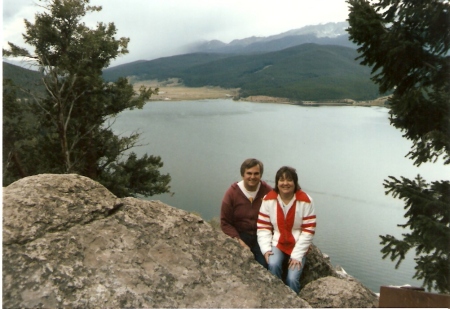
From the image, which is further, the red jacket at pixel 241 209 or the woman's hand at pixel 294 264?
the red jacket at pixel 241 209

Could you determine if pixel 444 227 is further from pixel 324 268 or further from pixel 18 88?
pixel 18 88

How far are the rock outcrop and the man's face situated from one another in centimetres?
80

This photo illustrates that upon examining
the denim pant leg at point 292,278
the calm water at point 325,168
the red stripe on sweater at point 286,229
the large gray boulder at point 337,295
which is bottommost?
the calm water at point 325,168

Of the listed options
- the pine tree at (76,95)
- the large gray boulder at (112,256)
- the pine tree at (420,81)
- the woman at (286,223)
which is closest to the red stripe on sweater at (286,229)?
the woman at (286,223)

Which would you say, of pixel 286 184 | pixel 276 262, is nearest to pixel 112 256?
pixel 276 262

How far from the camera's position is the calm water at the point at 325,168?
928 inches

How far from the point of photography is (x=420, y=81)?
6.29m

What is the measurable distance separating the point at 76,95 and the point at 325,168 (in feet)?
88.6

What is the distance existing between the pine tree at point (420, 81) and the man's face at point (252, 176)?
3323mm

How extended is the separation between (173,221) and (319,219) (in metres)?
25.8

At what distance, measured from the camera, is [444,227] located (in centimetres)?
584

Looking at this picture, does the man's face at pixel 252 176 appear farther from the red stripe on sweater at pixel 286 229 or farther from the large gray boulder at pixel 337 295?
the large gray boulder at pixel 337 295

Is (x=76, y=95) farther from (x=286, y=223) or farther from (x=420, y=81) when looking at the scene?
(x=286, y=223)

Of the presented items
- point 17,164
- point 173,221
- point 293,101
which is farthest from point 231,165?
point 293,101
